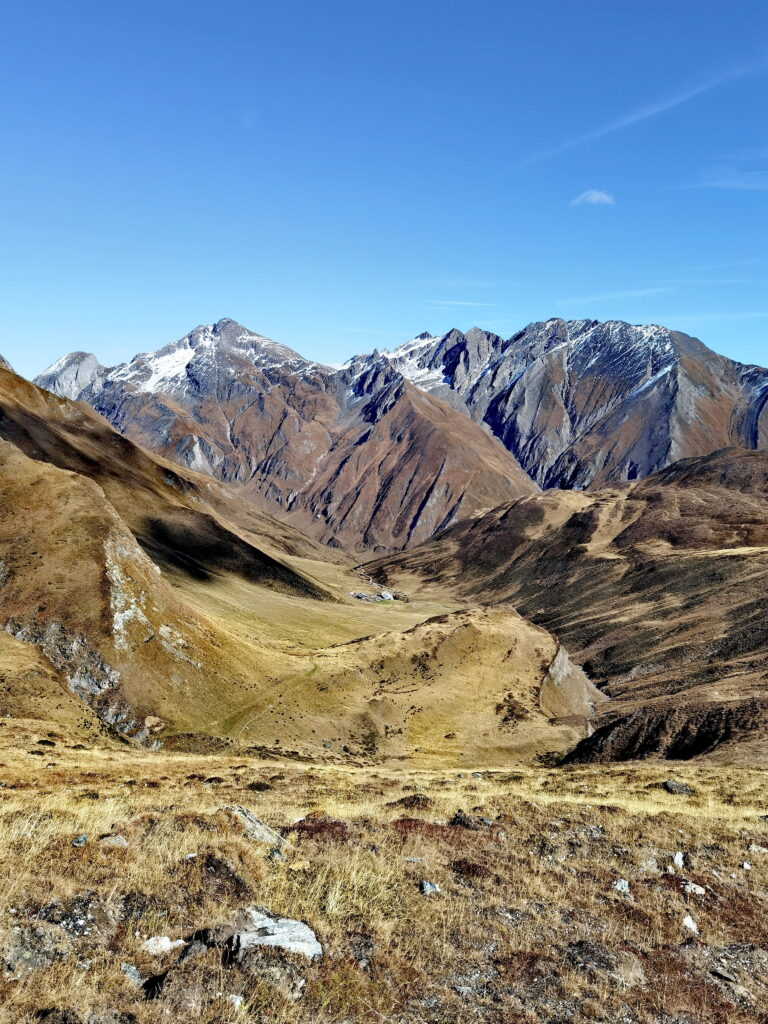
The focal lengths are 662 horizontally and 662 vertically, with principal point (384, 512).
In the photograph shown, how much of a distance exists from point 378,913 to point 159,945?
4695mm

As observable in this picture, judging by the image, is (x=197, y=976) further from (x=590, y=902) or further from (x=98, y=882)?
(x=590, y=902)

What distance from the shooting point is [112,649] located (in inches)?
2800

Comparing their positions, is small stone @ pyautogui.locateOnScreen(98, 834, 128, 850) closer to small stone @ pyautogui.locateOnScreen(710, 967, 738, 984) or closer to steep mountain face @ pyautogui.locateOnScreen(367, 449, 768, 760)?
small stone @ pyautogui.locateOnScreen(710, 967, 738, 984)

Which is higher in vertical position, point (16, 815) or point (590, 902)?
point (590, 902)

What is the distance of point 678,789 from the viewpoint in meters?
37.5

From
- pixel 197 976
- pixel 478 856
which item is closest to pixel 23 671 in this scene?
pixel 478 856

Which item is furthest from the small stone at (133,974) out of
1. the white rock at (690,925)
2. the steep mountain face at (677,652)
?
the steep mountain face at (677,652)

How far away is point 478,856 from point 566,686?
94382mm

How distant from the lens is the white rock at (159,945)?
38.2ft

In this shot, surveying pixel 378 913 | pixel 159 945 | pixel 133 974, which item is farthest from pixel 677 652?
pixel 133 974

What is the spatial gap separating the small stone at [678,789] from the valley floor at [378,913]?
436 inches

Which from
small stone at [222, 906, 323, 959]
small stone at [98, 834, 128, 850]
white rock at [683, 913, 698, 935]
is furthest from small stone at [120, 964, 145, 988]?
white rock at [683, 913, 698, 935]

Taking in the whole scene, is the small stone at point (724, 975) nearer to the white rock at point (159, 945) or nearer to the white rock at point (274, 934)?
the white rock at point (274, 934)

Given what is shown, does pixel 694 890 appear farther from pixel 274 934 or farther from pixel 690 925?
pixel 274 934
